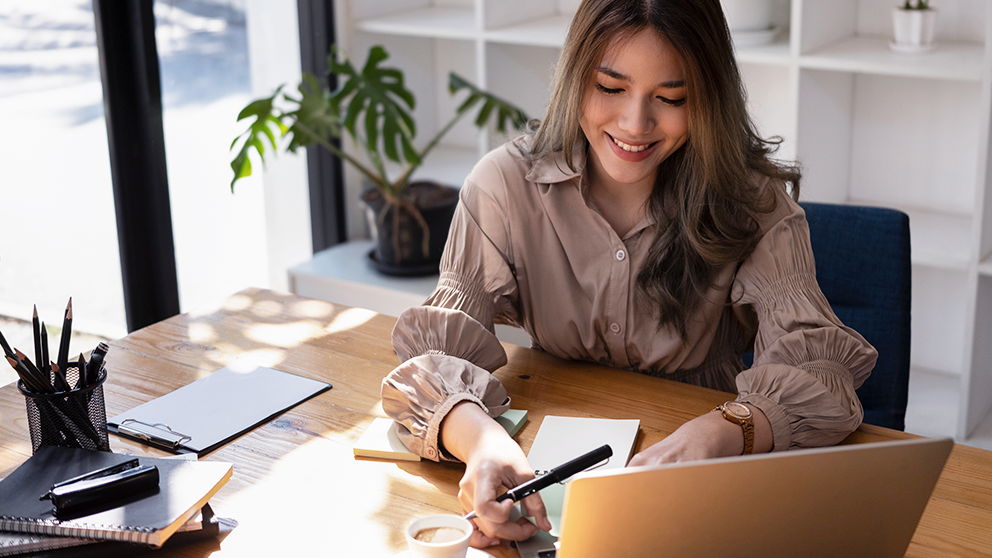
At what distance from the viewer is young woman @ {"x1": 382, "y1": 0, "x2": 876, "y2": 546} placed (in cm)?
119

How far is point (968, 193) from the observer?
238 cm

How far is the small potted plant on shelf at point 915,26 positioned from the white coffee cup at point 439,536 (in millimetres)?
1803

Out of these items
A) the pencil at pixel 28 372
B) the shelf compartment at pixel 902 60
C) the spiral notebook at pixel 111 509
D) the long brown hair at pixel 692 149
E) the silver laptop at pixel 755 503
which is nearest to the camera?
the silver laptop at pixel 755 503

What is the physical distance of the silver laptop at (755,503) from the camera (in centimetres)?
77

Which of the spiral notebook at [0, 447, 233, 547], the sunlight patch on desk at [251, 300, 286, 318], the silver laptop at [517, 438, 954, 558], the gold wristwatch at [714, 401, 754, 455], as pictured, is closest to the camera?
the silver laptop at [517, 438, 954, 558]

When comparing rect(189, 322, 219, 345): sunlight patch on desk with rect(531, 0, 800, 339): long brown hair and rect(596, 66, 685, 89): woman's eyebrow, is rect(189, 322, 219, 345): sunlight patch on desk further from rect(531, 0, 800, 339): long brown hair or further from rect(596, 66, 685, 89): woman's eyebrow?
rect(596, 66, 685, 89): woman's eyebrow

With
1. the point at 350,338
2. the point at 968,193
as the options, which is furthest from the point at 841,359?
the point at 968,193

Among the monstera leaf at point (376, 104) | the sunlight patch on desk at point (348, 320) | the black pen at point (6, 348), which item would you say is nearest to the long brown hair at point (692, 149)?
A: the sunlight patch on desk at point (348, 320)

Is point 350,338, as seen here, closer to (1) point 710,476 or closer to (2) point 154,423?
(2) point 154,423

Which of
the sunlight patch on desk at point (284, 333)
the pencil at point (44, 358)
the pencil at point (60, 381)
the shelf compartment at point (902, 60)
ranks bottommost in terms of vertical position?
the sunlight patch on desk at point (284, 333)

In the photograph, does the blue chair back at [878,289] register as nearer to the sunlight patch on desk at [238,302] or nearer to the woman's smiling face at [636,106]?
the woman's smiling face at [636,106]

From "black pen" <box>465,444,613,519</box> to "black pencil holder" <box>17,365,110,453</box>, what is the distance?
18.3 inches

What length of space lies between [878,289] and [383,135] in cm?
135

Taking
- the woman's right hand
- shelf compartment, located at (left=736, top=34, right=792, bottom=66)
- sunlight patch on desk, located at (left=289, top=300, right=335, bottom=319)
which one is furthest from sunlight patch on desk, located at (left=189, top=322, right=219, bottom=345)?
shelf compartment, located at (left=736, top=34, right=792, bottom=66)
